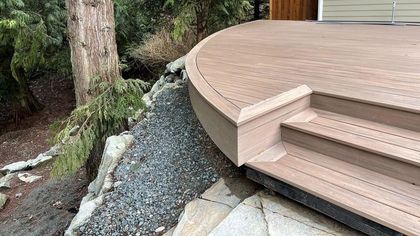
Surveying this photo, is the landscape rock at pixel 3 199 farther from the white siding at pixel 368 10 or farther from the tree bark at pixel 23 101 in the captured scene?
the white siding at pixel 368 10

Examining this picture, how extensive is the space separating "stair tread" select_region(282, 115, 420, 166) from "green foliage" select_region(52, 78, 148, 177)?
190cm

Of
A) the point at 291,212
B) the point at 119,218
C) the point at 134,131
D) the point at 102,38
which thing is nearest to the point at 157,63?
the point at 102,38

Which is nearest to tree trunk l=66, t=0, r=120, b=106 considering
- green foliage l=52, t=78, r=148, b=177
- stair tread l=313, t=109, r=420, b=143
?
green foliage l=52, t=78, r=148, b=177

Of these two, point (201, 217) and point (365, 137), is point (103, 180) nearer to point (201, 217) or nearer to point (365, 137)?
point (201, 217)

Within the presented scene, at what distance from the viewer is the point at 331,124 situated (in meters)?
2.01

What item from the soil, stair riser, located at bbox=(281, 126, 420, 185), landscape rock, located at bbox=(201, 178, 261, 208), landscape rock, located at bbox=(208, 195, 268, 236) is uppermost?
stair riser, located at bbox=(281, 126, 420, 185)

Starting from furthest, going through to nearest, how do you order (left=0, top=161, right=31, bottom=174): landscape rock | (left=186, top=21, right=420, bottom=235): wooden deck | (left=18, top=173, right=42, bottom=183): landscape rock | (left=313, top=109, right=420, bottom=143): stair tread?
(left=0, top=161, right=31, bottom=174): landscape rock → (left=18, top=173, right=42, bottom=183): landscape rock → (left=313, top=109, right=420, bottom=143): stair tread → (left=186, top=21, right=420, bottom=235): wooden deck

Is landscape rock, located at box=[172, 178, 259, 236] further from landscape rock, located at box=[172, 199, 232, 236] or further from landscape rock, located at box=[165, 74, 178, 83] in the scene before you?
landscape rock, located at box=[165, 74, 178, 83]

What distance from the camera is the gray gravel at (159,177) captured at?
2.23 metres

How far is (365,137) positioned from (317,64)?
3.85 ft

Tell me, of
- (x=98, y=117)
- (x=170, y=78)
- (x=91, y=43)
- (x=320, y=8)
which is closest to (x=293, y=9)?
(x=320, y=8)

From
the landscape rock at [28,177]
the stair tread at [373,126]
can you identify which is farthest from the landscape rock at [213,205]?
the landscape rock at [28,177]

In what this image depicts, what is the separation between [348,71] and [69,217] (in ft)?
9.38

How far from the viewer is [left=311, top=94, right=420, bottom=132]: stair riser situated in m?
1.85
